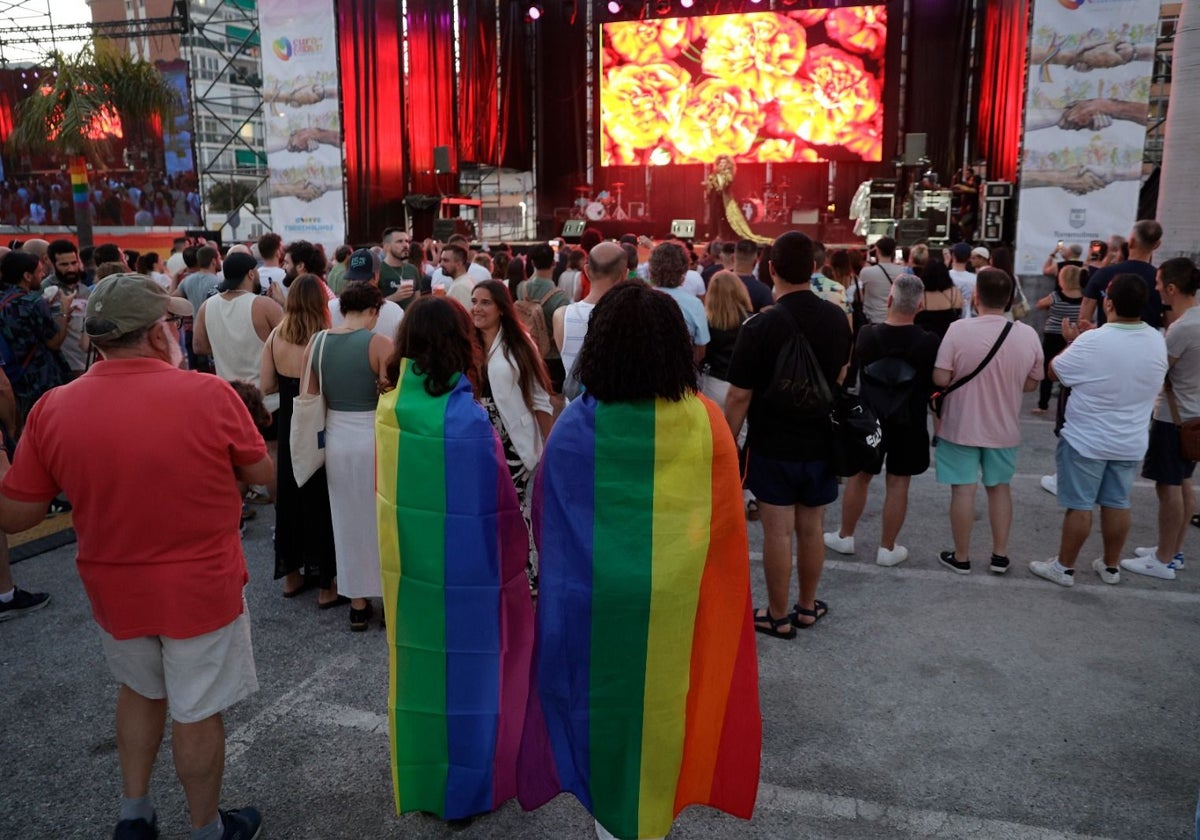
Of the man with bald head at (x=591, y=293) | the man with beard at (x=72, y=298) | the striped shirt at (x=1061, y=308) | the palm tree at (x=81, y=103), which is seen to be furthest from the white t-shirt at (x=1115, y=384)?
the palm tree at (x=81, y=103)

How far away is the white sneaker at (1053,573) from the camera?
4625 millimetres

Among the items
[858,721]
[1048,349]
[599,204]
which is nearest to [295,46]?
[599,204]

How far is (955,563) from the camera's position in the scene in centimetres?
482

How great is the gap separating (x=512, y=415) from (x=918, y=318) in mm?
3779

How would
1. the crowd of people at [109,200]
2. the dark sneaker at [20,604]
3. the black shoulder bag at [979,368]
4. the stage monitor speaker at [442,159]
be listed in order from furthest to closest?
the crowd of people at [109,200] → the stage monitor speaker at [442,159] → the black shoulder bag at [979,368] → the dark sneaker at [20,604]

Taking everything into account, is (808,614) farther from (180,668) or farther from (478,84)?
(478,84)

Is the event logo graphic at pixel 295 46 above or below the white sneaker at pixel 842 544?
above

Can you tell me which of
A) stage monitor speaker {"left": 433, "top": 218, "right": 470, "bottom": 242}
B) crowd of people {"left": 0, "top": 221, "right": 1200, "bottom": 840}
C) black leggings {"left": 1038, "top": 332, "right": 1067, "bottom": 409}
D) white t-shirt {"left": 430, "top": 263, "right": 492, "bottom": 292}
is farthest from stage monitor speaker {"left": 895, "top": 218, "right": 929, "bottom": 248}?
crowd of people {"left": 0, "top": 221, "right": 1200, "bottom": 840}

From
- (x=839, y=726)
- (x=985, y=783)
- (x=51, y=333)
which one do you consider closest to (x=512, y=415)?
(x=839, y=726)

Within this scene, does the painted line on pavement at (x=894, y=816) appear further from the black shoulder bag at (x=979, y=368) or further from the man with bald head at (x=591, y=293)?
the black shoulder bag at (x=979, y=368)

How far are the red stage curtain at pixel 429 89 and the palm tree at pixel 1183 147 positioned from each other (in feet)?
43.2

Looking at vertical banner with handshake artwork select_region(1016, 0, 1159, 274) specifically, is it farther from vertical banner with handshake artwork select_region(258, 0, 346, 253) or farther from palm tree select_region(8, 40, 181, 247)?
palm tree select_region(8, 40, 181, 247)

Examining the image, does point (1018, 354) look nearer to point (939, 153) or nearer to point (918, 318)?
point (918, 318)

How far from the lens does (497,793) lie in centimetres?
268
